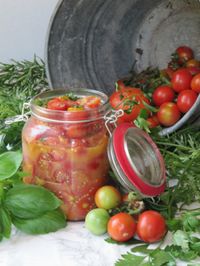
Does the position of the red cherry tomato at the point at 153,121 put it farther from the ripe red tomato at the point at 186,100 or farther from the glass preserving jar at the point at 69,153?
the glass preserving jar at the point at 69,153

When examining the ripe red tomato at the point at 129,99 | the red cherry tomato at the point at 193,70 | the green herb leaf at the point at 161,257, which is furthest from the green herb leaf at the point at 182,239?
the red cherry tomato at the point at 193,70

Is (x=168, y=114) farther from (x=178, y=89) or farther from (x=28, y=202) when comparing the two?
(x=28, y=202)

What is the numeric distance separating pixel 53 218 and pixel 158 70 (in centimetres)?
51

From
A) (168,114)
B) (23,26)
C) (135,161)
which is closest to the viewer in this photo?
(135,161)

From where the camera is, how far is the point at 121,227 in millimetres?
714

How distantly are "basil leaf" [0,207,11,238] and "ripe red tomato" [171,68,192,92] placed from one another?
1.57ft

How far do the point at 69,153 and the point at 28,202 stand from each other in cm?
8

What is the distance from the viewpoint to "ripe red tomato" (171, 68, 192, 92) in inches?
42.2

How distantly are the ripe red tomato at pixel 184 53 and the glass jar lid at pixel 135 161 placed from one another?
419 mm

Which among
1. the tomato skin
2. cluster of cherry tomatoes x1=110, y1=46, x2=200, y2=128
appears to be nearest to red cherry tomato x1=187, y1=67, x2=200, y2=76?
cluster of cherry tomatoes x1=110, y1=46, x2=200, y2=128

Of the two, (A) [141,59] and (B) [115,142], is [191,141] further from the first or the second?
(A) [141,59]

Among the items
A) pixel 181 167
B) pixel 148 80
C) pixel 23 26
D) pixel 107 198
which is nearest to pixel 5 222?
pixel 107 198

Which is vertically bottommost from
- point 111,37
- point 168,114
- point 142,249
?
point 142,249

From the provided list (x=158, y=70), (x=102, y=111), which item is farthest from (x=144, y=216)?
(x=158, y=70)
